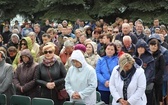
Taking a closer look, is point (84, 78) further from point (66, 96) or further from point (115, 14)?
point (115, 14)

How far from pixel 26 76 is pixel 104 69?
4.86 feet

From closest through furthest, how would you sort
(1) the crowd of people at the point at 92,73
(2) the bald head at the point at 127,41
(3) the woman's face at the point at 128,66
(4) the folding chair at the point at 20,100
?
1. (3) the woman's face at the point at 128,66
2. (1) the crowd of people at the point at 92,73
3. (4) the folding chair at the point at 20,100
4. (2) the bald head at the point at 127,41

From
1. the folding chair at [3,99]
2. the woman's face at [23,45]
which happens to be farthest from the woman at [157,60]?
the folding chair at [3,99]

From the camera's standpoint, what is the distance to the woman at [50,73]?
6535 millimetres

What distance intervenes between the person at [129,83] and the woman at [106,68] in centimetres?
98

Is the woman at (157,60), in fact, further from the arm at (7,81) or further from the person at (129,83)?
the arm at (7,81)

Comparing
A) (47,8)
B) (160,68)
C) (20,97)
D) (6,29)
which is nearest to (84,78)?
(20,97)

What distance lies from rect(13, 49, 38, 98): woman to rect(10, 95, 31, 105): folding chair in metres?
0.30

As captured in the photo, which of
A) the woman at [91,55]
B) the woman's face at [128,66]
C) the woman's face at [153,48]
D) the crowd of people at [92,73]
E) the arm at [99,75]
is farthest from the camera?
the woman at [91,55]

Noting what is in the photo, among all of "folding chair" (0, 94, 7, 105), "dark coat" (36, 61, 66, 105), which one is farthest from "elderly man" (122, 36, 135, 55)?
"folding chair" (0, 94, 7, 105)

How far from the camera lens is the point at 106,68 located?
22.7 ft

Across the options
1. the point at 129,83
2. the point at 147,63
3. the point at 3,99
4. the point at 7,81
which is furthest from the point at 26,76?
the point at 147,63

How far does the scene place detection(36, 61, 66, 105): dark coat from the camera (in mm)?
6540

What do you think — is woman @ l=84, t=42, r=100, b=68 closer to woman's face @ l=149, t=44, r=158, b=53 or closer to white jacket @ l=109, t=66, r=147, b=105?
woman's face @ l=149, t=44, r=158, b=53
